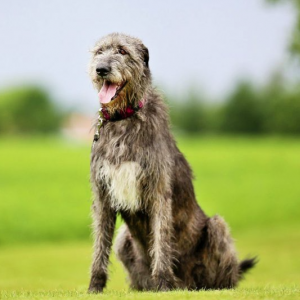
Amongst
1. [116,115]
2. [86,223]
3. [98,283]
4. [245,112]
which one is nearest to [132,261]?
[98,283]

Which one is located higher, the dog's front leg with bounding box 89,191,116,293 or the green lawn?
the dog's front leg with bounding box 89,191,116,293

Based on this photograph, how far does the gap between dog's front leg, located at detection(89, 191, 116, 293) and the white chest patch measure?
238mm

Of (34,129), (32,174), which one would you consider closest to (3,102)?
(34,129)

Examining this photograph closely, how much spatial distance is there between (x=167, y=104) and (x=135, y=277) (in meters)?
2.41

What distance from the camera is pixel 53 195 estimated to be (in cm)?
2866

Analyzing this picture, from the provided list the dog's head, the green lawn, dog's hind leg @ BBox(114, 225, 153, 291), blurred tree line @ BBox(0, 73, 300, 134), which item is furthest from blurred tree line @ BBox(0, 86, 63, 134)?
the dog's head

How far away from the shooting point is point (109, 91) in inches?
327

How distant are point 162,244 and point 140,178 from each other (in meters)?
0.87

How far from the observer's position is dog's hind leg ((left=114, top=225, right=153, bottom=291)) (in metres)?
9.32

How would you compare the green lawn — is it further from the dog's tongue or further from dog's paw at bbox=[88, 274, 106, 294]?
the dog's tongue

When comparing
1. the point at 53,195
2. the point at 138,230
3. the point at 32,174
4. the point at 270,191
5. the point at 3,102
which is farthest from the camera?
the point at 3,102

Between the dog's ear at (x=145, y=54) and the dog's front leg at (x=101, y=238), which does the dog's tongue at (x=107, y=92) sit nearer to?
the dog's ear at (x=145, y=54)

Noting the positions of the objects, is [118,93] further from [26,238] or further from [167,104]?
[26,238]

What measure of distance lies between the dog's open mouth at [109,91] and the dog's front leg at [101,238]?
3.99 feet
